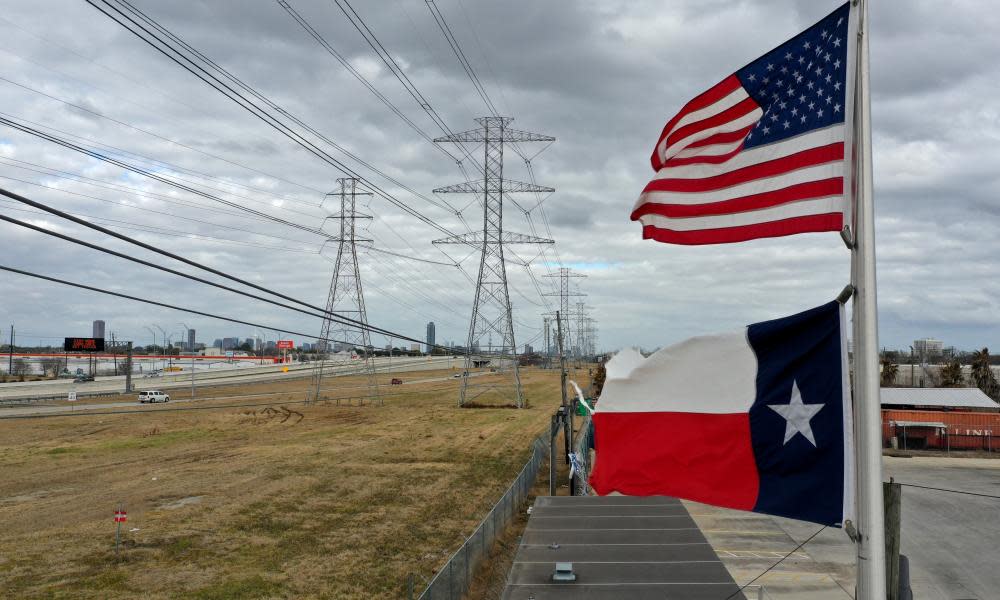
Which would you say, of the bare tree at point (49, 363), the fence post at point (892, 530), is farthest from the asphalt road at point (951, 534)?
the bare tree at point (49, 363)

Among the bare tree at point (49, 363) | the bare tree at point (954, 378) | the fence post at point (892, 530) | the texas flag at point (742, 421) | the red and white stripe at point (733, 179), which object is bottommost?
the bare tree at point (49, 363)

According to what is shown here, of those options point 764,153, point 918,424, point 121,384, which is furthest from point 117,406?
point 764,153

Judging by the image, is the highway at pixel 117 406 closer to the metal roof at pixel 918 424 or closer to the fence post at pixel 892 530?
the metal roof at pixel 918 424

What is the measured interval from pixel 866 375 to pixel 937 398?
67.2 metres

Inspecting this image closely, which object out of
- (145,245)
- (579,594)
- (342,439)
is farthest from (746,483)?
(342,439)

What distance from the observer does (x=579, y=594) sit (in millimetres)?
18672

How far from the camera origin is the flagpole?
5.46 meters

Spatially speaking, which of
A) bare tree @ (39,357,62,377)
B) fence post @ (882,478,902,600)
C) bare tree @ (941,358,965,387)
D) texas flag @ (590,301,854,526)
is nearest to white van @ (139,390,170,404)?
texas flag @ (590,301,854,526)

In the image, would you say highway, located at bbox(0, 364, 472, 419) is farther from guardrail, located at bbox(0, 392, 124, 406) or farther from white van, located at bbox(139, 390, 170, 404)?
guardrail, located at bbox(0, 392, 124, 406)

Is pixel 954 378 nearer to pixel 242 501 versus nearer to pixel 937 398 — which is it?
pixel 937 398

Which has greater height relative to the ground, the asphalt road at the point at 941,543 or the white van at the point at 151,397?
the white van at the point at 151,397

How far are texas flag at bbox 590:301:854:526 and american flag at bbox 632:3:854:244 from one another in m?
0.97

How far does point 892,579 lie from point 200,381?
132653 millimetres

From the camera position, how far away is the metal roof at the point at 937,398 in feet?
201
